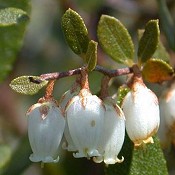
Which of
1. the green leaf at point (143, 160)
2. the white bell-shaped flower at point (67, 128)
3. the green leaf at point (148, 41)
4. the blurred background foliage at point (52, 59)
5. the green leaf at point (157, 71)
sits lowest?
the blurred background foliage at point (52, 59)

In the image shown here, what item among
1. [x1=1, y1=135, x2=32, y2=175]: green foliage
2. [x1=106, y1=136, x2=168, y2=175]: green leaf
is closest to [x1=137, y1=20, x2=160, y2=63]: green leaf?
[x1=106, y1=136, x2=168, y2=175]: green leaf

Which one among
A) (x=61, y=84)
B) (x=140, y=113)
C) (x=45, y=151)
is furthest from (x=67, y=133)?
(x=61, y=84)

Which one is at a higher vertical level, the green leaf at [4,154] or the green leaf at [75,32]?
the green leaf at [75,32]

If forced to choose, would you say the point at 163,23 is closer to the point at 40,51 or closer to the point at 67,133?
the point at 67,133

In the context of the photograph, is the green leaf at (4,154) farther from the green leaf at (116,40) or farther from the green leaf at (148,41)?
the green leaf at (148,41)

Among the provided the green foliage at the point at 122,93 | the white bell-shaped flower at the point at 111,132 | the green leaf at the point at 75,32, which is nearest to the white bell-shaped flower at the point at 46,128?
the white bell-shaped flower at the point at 111,132

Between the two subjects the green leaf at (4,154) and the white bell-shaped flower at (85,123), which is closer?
the white bell-shaped flower at (85,123)

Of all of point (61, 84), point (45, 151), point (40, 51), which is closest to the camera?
point (45, 151)
